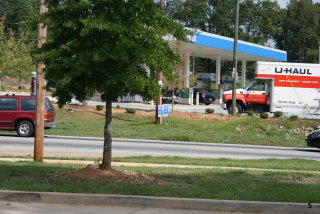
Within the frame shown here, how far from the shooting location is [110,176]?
10.2 m

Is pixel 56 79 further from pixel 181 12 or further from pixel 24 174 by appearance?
pixel 181 12

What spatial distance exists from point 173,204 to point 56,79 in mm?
3553

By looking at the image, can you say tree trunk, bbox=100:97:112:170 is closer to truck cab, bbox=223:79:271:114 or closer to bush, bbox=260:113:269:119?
bush, bbox=260:113:269:119

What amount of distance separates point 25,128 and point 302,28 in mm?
80623

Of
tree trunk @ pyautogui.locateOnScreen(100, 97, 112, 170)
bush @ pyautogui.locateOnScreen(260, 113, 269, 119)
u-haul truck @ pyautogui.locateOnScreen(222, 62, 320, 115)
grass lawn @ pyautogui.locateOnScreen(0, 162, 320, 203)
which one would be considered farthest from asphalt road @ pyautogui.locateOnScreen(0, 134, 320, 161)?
u-haul truck @ pyautogui.locateOnScreen(222, 62, 320, 115)

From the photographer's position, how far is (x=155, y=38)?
9.85 m

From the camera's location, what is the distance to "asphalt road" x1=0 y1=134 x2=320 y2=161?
1919 centimetres

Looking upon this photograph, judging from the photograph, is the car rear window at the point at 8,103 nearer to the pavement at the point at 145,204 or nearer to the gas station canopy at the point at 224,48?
the pavement at the point at 145,204

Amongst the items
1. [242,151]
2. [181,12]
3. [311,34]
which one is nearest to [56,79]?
[242,151]

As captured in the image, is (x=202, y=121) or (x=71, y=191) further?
(x=202, y=121)

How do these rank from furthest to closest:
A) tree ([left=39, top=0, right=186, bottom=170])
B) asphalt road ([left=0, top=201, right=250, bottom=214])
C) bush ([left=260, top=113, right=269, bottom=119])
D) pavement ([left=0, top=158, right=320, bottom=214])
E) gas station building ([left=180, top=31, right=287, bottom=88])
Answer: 1. gas station building ([left=180, top=31, right=287, bottom=88])
2. bush ([left=260, top=113, right=269, bottom=119])
3. tree ([left=39, top=0, right=186, bottom=170])
4. pavement ([left=0, top=158, right=320, bottom=214])
5. asphalt road ([left=0, top=201, right=250, bottom=214])

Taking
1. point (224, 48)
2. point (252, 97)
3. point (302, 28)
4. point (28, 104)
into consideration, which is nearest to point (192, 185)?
point (28, 104)

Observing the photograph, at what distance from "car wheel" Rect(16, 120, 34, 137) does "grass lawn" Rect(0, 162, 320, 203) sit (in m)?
12.0

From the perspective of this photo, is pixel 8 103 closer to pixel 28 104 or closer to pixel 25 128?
pixel 28 104
